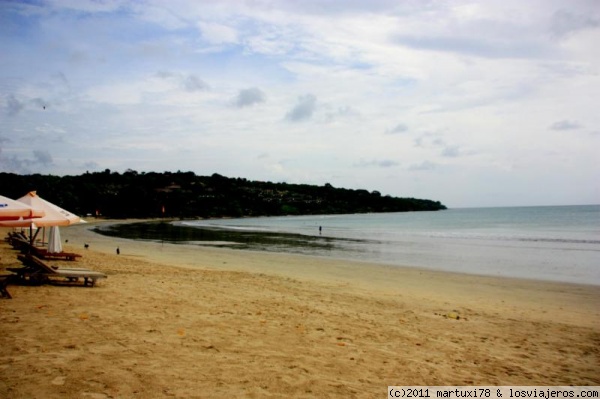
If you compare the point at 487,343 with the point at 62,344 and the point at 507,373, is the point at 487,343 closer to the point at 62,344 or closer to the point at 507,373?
the point at 507,373

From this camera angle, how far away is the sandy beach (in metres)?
5.10

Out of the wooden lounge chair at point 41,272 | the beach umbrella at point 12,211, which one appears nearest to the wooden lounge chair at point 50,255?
the wooden lounge chair at point 41,272

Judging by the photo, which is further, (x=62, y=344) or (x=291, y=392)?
(x=62, y=344)

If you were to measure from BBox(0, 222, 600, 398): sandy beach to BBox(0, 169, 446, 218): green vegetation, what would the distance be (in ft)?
278

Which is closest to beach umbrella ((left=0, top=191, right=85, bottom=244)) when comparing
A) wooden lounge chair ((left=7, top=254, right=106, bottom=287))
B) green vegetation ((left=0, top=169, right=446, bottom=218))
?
wooden lounge chair ((left=7, top=254, right=106, bottom=287))

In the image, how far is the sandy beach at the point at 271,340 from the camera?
201 inches

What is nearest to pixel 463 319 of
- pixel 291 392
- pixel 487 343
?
pixel 487 343

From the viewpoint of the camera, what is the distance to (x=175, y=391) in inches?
188

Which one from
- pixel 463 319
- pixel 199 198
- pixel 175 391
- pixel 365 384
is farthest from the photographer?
pixel 199 198

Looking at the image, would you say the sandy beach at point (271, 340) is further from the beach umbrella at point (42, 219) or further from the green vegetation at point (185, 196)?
the green vegetation at point (185, 196)

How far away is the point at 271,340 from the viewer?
6.95m

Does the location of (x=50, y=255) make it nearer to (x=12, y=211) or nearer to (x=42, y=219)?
(x=42, y=219)

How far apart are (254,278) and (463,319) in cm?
706

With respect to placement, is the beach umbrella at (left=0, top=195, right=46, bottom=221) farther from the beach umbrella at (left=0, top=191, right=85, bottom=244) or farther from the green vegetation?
the green vegetation
